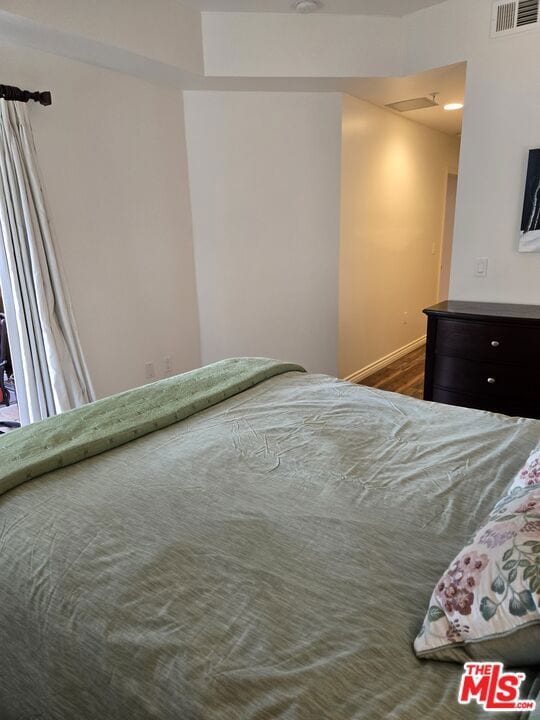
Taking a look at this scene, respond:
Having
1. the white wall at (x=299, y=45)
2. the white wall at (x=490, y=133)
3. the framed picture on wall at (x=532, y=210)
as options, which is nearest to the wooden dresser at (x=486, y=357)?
the white wall at (x=490, y=133)

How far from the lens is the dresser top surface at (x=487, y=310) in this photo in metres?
2.52

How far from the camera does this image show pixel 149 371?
3559 mm

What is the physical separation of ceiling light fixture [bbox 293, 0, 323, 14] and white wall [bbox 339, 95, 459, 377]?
75 centimetres

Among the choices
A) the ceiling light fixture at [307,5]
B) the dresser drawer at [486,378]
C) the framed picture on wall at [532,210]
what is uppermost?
the ceiling light fixture at [307,5]

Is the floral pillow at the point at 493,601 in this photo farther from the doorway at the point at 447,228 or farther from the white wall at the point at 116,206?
the doorway at the point at 447,228

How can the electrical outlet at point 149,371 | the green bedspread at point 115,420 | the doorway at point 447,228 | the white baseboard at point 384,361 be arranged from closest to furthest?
the green bedspread at point 115,420
the electrical outlet at point 149,371
the white baseboard at point 384,361
the doorway at point 447,228

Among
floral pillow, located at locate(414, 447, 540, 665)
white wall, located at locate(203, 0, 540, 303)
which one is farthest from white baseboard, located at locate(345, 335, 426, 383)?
floral pillow, located at locate(414, 447, 540, 665)

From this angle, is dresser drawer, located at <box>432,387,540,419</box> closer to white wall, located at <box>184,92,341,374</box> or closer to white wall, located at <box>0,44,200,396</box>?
white wall, located at <box>184,92,341,374</box>

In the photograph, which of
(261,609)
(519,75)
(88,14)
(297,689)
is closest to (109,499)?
(261,609)

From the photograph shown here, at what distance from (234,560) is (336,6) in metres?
3.38

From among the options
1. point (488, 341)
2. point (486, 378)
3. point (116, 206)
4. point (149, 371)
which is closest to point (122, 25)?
Result: point (116, 206)

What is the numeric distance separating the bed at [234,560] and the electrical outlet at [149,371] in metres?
1.96

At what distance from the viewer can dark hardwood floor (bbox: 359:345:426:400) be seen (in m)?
4.18

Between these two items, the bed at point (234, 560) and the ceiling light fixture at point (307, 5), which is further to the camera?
the ceiling light fixture at point (307, 5)
